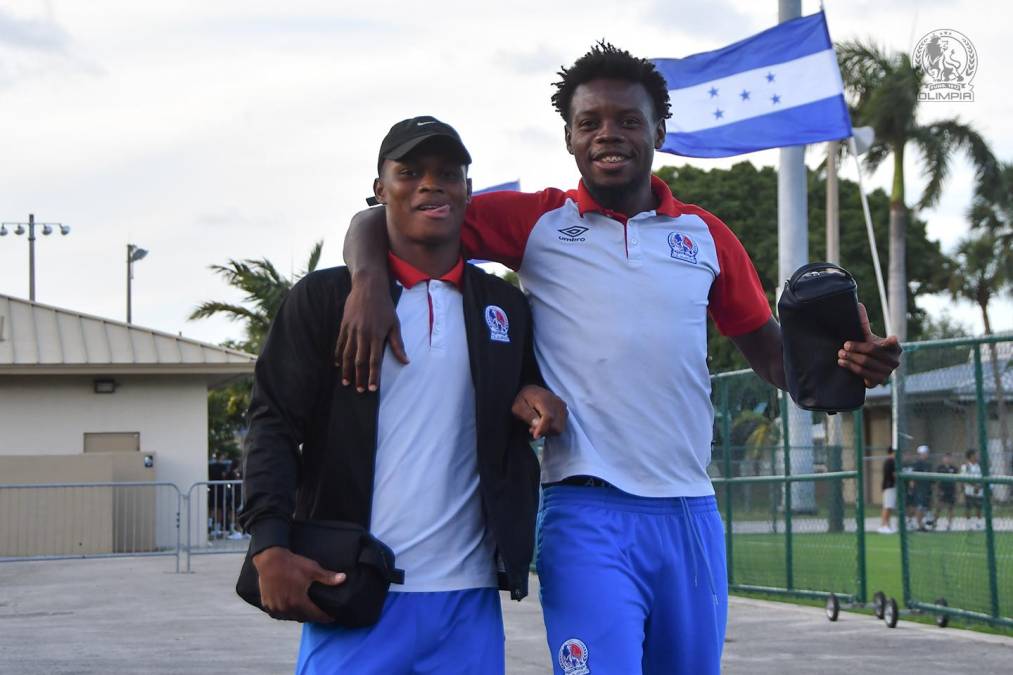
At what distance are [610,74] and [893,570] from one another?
45.1ft

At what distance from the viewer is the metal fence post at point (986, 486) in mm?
10359

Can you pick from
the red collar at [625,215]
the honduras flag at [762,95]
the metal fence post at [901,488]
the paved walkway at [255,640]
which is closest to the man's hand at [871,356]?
the red collar at [625,215]

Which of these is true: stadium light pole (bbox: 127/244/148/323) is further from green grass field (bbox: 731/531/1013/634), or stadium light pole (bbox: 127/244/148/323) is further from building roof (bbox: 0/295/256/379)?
green grass field (bbox: 731/531/1013/634)

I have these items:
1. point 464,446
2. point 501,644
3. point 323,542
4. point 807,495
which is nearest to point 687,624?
point 501,644

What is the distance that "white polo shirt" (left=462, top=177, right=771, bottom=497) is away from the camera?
412 centimetres

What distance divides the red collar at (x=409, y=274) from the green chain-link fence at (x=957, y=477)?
22.6ft

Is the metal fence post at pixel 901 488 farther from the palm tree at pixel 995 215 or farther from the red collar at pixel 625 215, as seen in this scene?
the palm tree at pixel 995 215

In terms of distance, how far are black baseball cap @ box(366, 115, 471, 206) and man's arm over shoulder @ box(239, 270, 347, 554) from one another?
0.40 metres

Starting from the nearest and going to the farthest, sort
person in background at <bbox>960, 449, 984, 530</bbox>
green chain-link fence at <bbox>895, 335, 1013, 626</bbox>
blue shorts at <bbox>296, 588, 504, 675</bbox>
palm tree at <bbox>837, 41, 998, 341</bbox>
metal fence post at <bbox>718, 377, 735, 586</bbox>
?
blue shorts at <bbox>296, 588, 504, 675</bbox> < green chain-link fence at <bbox>895, 335, 1013, 626</bbox> < person in background at <bbox>960, 449, 984, 530</bbox> < metal fence post at <bbox>718, 377, 735, 586</bbox> < palm tree at <bbox>837, 41, 998, 341</bbox>

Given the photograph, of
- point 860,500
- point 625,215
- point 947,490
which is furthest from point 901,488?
point 625,215

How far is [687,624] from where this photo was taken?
13.5ft

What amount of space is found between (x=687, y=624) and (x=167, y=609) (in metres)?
9.85

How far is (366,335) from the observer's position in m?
3.66

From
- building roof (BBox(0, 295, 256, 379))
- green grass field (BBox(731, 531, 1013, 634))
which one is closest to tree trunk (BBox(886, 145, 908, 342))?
building roof (BBox(0, 295, 256, 379))
